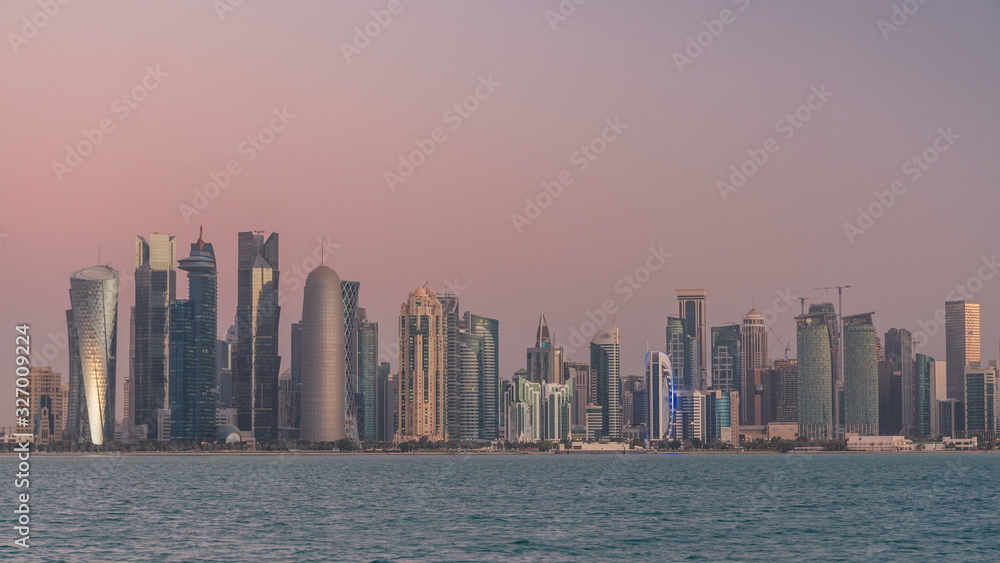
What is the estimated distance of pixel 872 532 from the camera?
103625mm

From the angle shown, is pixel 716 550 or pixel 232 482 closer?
pixel 716 550

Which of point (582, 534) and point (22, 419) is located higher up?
point (22, 419)

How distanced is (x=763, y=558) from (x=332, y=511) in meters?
51.7

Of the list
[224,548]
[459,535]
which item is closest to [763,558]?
[459,535]

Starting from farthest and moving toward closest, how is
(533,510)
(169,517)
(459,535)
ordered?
(533,510) → (169,517) → (459,535)

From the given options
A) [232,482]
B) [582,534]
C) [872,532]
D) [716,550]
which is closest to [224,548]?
[582,534]

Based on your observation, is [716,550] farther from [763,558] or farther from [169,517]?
[169,517]

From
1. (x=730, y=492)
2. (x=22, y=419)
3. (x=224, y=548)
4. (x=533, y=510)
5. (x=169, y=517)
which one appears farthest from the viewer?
(x=730, y=492)

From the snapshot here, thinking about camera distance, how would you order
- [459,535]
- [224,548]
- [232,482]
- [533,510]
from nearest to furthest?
[224,548], [459,535], [533,510], [232,482]

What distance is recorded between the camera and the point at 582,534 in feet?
327

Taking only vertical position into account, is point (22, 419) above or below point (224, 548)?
above

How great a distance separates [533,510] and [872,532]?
1387 inches

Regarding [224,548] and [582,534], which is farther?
[582,534]

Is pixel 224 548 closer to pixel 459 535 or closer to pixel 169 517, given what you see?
pixel 459 535
